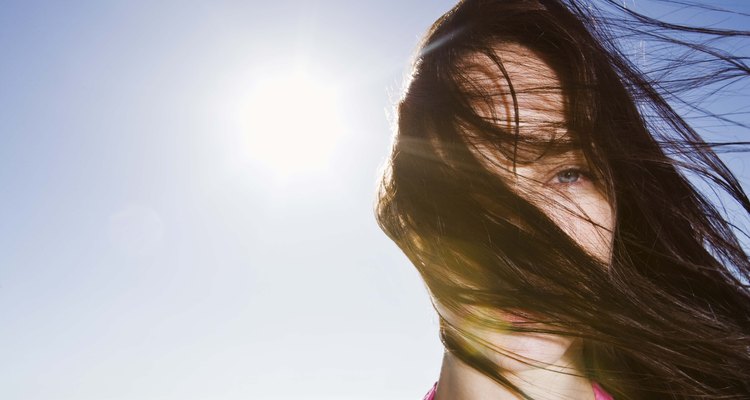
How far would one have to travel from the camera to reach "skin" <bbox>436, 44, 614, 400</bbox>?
5.44 feet

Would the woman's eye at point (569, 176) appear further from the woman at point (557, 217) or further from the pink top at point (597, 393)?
the pink top at point (597, 393)

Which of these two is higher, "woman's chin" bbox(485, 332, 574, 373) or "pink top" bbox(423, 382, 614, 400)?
"woman's chin" bbox(485, 332, 574, 373)

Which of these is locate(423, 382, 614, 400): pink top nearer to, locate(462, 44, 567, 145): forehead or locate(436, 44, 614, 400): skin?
locate(436, 44, 614, 400): skin

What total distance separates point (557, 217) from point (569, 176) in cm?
15

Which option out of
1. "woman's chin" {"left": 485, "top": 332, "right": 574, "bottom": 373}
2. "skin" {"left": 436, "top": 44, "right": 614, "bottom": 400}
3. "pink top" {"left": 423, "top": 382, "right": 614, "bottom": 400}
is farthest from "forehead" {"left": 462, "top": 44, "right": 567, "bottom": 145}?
"pink top" {"left": 423, "top": 382, "right": 614, "bottom": 400}

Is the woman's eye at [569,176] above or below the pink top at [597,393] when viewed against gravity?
above

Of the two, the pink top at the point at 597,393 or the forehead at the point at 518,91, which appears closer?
the forehead at the point at 518,91

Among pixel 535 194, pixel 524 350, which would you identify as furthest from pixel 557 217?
pixel 524 350

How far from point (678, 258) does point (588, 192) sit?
824 mm

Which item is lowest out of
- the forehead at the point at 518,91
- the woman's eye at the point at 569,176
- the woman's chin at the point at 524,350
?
the woman's chin at the point at 524,350

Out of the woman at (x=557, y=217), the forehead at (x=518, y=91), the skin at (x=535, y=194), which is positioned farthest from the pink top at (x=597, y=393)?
the forehead at (x=518, y=91)

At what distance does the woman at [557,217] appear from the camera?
168cm

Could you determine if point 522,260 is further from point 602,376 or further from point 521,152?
point 602,376

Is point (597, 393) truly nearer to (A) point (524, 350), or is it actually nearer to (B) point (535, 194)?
(A) point (524, 350)
